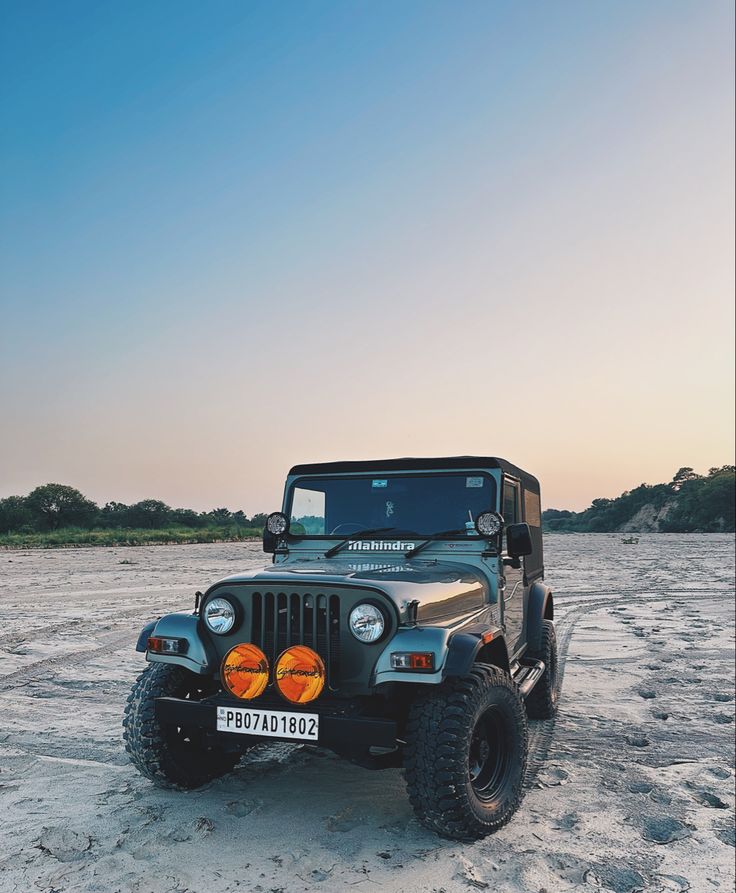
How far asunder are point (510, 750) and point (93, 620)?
824 centimetres

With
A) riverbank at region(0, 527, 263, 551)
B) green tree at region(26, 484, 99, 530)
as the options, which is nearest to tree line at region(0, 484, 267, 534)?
green tree at region(26, 484, 99, 530)

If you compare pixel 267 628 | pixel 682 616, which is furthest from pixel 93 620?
pixel 682 616

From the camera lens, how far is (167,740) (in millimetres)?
4297

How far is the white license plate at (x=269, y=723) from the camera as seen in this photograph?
3.78 meters

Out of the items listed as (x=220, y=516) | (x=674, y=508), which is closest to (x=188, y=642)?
(x=220, y=516)

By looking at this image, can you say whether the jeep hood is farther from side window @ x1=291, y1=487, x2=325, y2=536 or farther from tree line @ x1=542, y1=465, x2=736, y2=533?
tree line @ x1=542, y1=465, x2=736, y2=533

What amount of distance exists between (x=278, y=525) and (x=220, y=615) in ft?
5.17

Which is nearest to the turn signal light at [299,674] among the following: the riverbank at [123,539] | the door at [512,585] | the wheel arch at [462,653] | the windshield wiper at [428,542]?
the wheel arch at [462,653]

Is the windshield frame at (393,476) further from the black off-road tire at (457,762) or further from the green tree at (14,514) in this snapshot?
the green tree at (14,514)

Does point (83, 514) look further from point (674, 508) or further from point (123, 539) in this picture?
point (674, 508)

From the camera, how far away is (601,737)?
5777mm

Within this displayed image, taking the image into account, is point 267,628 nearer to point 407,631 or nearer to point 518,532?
point 407,631

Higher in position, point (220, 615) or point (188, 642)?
point (220, 615)

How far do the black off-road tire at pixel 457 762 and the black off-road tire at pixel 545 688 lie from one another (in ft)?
6.77
